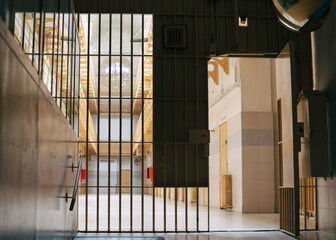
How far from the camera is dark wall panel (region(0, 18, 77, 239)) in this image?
3432 millimetres

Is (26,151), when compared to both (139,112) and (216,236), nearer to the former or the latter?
(216,236)

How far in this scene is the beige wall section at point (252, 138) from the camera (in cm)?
1683

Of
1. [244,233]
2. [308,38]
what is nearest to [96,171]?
[244,233]

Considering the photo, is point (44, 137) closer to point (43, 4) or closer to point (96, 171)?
point (43, 4)

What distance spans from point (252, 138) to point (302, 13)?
50.4ft

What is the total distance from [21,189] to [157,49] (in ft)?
24.2

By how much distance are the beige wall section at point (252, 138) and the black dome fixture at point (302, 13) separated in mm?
15022

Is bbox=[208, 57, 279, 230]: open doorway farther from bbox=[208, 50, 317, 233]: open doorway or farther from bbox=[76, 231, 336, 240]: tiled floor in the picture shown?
bbox=[76, 231, 336, 240]: tiled floor

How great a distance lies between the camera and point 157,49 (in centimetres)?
1096

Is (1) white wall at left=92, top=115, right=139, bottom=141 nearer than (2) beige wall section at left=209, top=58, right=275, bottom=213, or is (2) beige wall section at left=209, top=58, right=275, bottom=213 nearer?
(1) white wall at left=92, top=115, right=139, bottom=141

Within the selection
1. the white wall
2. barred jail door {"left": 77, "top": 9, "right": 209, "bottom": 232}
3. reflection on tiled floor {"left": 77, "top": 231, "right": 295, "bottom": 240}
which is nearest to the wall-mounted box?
reflection on tiled floor {"left": 77, "top": 231, "right": 295, "bottom": 240}

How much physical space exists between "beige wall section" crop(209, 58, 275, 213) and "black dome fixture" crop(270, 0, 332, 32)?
15022mm

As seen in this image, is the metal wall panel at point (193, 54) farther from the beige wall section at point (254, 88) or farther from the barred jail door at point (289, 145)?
the beige wall section at point (254, 88)

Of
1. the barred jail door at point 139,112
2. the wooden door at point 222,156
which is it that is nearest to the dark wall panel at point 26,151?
the barred jail door at point 139,112
